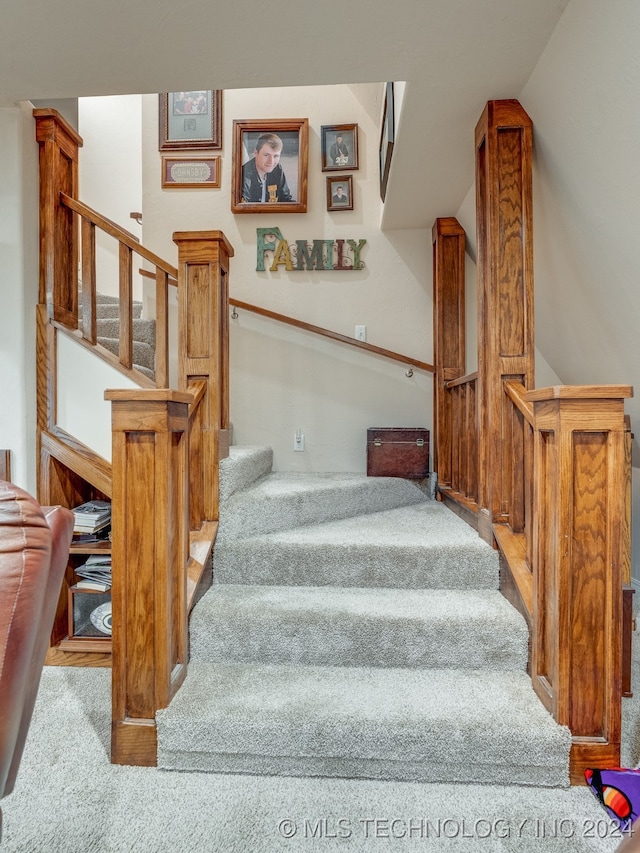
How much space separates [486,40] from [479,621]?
184cm

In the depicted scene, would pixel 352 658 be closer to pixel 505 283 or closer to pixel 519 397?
pixel 519 397

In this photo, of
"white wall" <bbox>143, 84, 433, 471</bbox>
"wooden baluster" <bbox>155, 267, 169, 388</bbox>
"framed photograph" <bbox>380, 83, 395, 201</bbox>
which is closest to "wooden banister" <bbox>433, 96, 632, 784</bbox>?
"framed photograph" <bbox>380, 83, 395, 201</bbox>

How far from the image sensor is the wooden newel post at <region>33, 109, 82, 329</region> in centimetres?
224

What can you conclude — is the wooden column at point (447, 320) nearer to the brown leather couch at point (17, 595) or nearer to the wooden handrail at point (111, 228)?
the wooden handrail at point (111, 228)

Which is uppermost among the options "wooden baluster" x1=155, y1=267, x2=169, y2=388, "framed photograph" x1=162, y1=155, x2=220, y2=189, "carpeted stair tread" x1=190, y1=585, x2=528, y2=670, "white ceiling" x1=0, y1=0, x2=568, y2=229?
"framed photograph" x1=162, y1=155, x2=220, y2=189

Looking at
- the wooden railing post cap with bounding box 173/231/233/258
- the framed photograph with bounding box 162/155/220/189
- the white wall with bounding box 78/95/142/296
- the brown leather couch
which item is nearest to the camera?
the brown leather couch

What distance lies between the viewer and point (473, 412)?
8.26 ft

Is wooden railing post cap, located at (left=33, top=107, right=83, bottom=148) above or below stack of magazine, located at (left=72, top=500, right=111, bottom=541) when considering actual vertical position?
above

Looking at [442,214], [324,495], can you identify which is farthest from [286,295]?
[324,495]

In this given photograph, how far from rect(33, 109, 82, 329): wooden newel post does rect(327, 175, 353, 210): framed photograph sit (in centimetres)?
148

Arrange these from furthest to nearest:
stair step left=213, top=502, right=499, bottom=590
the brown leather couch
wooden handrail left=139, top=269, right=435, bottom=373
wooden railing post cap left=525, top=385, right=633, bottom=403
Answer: wooden handrail left=139, top=269, right=435, bottom=373 → stair step left=213, top=502, right=499, bottom=590 → wooden railing post cap left=525, top=385, right=633, bottom=403 → the brown leather couch

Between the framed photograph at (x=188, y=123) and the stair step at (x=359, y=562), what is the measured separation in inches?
100

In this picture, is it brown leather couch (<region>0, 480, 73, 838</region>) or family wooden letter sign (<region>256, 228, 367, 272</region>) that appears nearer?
brown leather couch (<region>0, 480, 73, 838</region>)

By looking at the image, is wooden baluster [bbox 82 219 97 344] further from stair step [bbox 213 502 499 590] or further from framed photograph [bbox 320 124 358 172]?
framed photograph [bbox 320 124 358 172]
